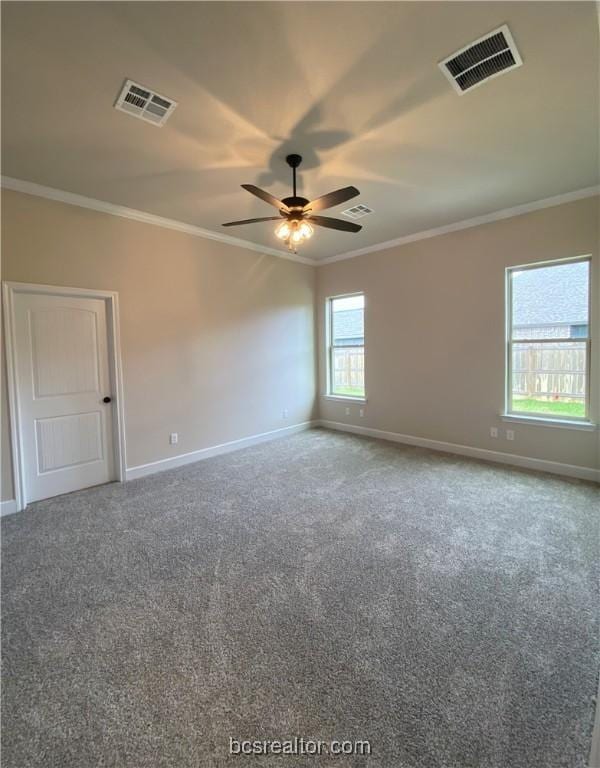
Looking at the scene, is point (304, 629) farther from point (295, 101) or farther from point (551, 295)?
point (551, 295)

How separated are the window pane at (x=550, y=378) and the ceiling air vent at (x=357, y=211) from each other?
2416mm

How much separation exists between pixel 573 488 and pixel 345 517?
96.6 inches

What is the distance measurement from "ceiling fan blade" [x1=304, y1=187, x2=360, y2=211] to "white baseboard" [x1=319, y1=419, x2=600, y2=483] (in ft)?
11.8

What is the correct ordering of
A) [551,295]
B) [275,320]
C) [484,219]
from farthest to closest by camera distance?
[275,320], [484,219], [551,295]

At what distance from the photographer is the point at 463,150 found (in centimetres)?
284

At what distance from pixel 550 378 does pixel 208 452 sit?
14.3ft

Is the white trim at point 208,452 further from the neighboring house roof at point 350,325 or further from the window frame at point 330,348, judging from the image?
the neighboring house roof at point 350,325

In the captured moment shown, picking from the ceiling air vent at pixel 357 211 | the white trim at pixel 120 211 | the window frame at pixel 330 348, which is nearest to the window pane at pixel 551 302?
the ceiling air vent at pixel 357 211

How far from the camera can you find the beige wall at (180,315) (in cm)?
335

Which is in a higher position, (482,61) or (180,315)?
(482,61)

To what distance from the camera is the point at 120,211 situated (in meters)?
3.78

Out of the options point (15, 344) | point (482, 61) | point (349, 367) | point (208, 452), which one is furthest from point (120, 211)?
point (349, 367)

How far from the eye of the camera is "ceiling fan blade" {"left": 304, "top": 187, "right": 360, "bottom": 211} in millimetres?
2395

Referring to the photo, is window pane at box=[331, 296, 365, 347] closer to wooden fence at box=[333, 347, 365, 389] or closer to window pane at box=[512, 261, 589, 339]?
wooden fence at box=[333, 347, 365, 389]
